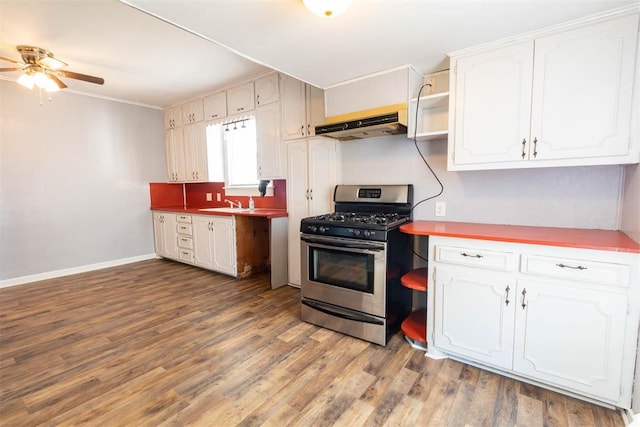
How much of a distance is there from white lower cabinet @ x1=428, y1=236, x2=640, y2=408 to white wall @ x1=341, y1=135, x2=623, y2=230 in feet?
1.90

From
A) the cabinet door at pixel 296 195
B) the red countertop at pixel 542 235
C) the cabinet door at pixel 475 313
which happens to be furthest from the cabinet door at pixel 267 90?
the cabinet door at pixel 475 313

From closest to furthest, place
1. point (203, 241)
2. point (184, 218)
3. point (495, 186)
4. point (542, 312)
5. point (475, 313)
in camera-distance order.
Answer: point (542, 312), point (475, 313), point (495, 186), point (203, 241), point (184, 218)

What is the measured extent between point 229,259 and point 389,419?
2768mm

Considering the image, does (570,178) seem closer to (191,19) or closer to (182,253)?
(191,19)

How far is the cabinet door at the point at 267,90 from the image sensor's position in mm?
3320

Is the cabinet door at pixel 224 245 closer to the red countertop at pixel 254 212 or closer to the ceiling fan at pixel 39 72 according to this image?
the red countertop at pixel 254 212

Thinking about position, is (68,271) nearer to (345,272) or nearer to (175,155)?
(175,155)

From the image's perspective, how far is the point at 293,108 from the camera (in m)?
3.17

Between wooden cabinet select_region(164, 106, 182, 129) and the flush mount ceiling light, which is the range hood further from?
wooden cabinet select_region(164, 106, 182, 129)

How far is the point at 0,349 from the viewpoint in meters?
2.18

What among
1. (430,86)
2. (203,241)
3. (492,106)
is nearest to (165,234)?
(203,241)

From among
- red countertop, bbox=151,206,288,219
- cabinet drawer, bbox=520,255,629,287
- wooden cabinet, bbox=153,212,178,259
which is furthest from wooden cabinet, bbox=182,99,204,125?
cabinet drawer, bbox=520,255,629,287

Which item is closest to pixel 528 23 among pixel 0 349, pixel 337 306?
pixel 337 306

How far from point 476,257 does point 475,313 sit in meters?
0.37
